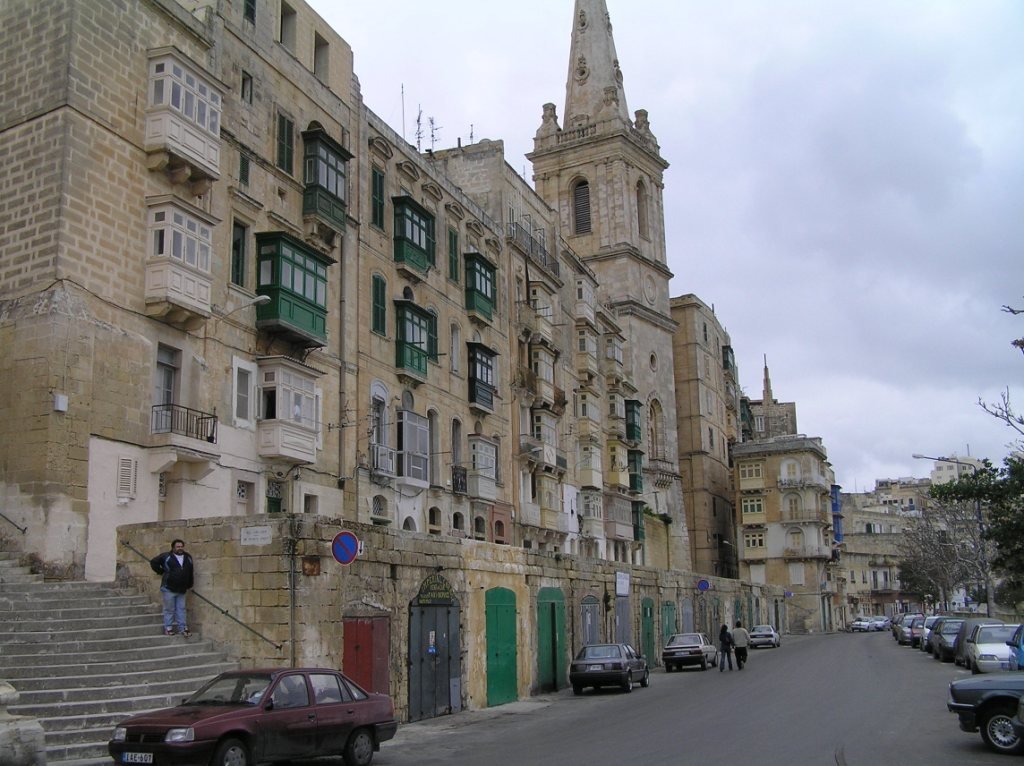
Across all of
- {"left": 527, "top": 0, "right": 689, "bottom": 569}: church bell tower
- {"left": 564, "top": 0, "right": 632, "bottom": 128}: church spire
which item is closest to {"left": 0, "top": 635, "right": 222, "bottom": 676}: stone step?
{"left": 527, "top": 0, "right": 689, "bottom": 569}: church bell tower

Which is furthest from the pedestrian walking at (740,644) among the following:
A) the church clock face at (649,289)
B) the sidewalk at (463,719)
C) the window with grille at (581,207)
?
the window with grille at (581,207)

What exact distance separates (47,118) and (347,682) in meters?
15.6

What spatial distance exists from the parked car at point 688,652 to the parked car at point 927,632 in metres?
8.86

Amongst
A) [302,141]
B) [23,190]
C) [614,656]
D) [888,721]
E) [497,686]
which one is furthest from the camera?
[302,141]

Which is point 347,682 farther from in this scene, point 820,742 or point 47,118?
point 47,118

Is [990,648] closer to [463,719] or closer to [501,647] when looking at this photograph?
[501,647]

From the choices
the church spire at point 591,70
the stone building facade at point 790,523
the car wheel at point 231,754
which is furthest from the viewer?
the stone building facade at point 790,523

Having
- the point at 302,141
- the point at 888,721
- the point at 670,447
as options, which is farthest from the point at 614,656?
the point at 670,447

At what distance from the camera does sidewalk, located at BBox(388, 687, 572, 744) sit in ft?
60.1

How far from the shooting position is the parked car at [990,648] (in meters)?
24.5

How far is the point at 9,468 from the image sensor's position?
21.4m

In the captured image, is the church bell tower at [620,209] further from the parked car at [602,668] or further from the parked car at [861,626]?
the parked car at [602,668]

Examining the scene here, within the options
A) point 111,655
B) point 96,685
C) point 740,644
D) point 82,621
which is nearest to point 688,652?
point 740,644

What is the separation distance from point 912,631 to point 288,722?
40.3 m
